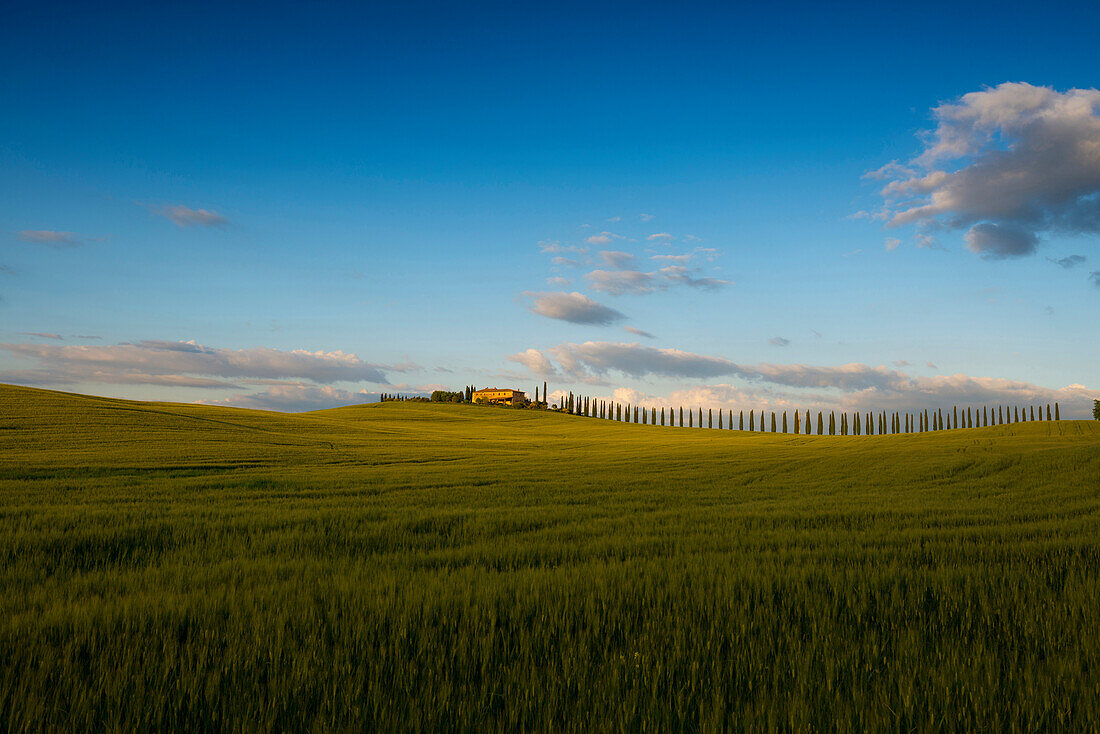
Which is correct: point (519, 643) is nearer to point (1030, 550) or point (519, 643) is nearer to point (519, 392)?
point (1030, 550)

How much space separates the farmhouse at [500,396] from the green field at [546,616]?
342ft

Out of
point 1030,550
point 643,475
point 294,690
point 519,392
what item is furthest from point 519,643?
point 519,392

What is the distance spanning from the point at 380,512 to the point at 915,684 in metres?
9.76

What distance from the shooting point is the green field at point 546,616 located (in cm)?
310

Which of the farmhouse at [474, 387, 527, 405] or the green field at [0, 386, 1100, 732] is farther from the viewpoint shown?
the farmhouse at [474, 387, 527, 405]

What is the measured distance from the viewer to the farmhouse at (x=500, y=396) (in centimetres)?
11719

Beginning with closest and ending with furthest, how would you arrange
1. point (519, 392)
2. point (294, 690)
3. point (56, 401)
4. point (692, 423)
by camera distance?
point (294, 690) < point (56, 401) < point (692, 423) < point (519, 392)

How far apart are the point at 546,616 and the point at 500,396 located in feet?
381

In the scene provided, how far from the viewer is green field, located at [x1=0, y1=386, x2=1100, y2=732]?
10.2ft

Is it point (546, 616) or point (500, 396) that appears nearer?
point (546, 616)

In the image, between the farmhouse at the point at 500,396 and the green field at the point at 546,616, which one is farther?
the farmhouse at the point at 500,396

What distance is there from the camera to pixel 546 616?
15.1ft

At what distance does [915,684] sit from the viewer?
348 cm

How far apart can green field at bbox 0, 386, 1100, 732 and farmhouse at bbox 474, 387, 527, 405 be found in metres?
104
